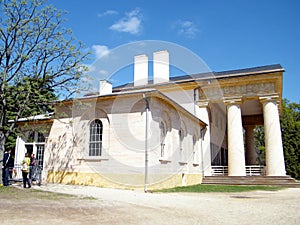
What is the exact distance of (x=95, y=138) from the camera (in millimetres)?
14836

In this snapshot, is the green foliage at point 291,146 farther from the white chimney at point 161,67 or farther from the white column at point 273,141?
the white chimney at point 161,67

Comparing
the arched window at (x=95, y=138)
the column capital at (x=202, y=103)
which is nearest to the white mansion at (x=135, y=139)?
the arched window at (x=95, y=138)

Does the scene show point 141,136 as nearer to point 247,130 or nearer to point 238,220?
point 238,220

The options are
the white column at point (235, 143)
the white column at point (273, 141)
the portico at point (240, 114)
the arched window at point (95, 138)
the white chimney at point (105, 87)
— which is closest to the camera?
the arched window at point (95, 138)

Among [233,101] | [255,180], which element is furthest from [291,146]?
[255,180]

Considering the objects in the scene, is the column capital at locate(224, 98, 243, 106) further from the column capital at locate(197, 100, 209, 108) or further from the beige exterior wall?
the beige exterior wall

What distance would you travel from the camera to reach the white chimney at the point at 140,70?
2672 cm

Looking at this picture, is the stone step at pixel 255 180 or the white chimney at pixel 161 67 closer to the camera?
the stone step at pixel 255 180

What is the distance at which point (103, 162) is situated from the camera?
1402cm

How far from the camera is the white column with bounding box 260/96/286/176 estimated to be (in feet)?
69.4

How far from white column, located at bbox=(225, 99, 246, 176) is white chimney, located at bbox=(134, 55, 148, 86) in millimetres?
8214

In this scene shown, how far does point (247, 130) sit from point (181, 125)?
68.0 ft

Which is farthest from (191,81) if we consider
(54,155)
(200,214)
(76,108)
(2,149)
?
(200,214)

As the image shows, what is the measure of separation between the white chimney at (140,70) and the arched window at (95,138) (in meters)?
12.5
